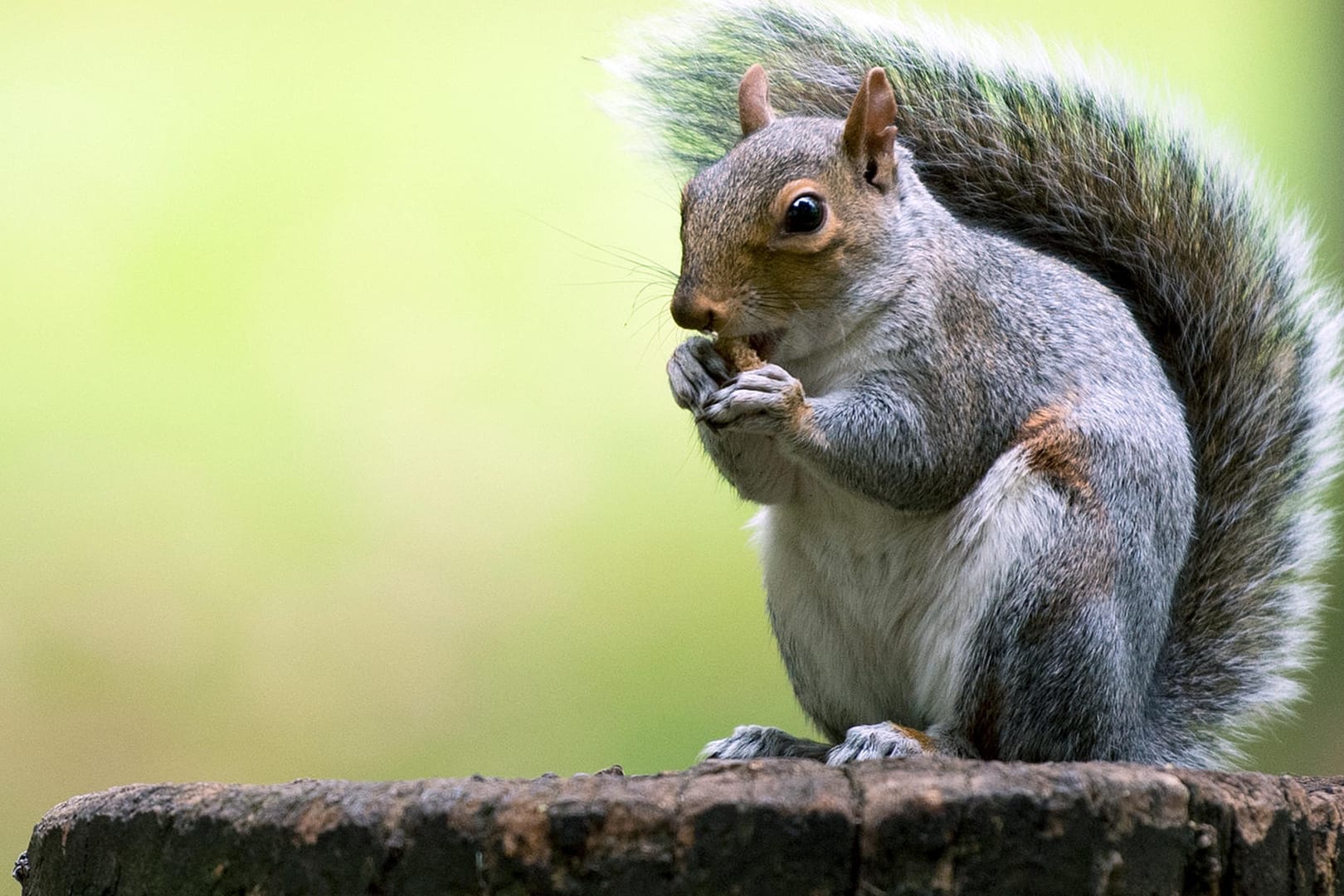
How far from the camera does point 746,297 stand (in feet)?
3.92

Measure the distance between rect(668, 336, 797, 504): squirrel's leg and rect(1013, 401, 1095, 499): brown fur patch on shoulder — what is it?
9.5 inches

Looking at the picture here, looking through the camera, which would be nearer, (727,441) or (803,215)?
(803,215)

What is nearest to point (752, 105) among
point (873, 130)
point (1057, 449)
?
point (873, 130)

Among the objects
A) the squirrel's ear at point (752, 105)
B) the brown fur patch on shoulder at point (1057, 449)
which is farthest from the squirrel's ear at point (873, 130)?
the brown fur patch on shoulder at point (1057, 449)

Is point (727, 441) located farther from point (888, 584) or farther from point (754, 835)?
point (754, 835)

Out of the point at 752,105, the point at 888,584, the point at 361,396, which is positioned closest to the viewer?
the point at 888,584

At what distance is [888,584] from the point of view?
1.28 meters

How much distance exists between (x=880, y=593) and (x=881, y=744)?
172 millimetres

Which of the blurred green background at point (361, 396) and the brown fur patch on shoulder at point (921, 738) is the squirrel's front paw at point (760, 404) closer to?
the brown fur patch on shoulder at point (921, 738)

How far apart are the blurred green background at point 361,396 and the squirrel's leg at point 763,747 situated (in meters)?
0.99

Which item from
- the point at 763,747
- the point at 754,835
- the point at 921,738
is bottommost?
the point at 763,747

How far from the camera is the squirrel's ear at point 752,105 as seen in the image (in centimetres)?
139

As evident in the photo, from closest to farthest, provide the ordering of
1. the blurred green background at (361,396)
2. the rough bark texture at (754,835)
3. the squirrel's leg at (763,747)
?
1. the rough bark texture at (754,835)
2. the squirrel's leg at (763,747)
3. the blurred green background at (361,396)

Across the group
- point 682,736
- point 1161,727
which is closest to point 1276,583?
point 1161,727
